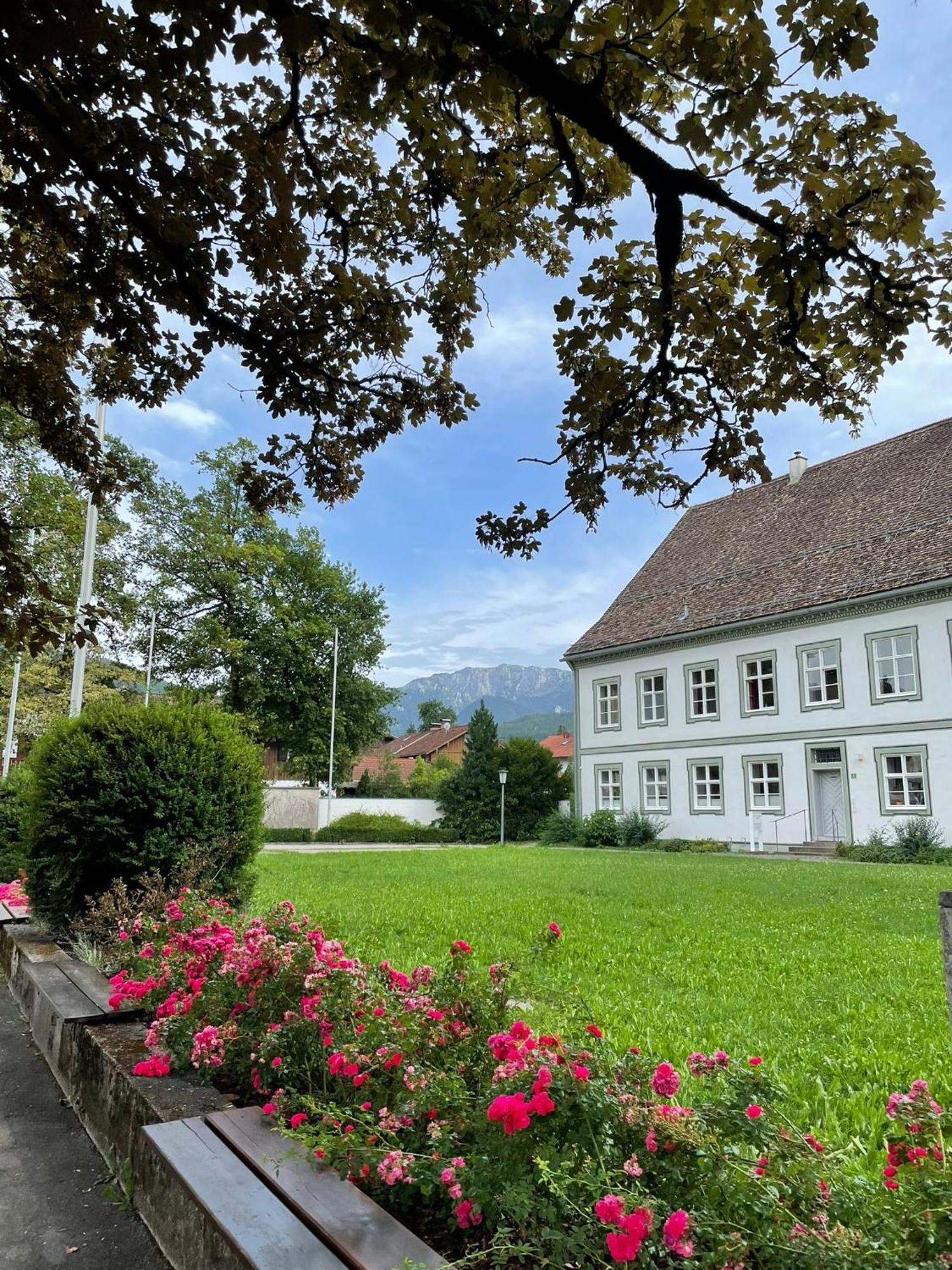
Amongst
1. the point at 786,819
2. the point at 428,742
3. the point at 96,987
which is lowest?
the point at 96,987

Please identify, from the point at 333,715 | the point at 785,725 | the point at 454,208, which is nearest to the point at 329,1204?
the point at 454,208

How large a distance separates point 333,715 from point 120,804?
105 feet

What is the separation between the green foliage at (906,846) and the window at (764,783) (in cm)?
314

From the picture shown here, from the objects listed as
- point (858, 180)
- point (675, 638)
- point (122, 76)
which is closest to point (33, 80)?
point (122, 76)

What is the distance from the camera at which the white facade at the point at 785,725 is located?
21031 millimetres

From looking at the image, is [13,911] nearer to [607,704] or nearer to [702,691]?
[702,691]

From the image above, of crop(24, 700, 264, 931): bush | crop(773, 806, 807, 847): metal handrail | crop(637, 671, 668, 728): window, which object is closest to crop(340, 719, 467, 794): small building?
crop(637, 671, 668, 728): window

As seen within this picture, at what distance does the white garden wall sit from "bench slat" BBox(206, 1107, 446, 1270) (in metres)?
33.9

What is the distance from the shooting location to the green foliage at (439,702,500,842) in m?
35.2

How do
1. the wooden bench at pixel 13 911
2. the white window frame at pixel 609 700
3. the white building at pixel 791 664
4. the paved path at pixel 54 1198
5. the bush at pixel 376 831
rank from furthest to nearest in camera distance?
the bush at pixel 376 831, the white window frame at pixel 609 700, the white building at pixel 791 664, the wooden bench at pixel 13 911, the paved path at pixel 54 1198

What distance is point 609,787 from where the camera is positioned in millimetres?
30016

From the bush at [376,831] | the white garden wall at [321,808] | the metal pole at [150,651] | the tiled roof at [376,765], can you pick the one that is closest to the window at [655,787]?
the bush at [376,831]

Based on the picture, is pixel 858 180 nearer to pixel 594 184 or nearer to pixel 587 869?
pixel 594 184

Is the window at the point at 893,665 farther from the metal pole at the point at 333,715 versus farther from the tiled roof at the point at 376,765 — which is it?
the tiled roof at the point at 376,765
